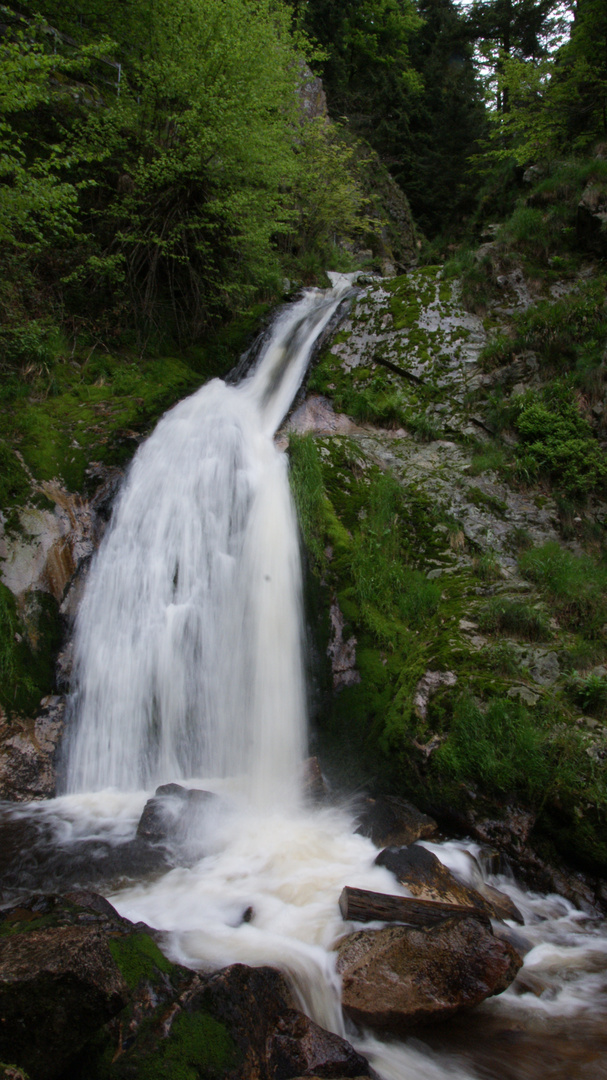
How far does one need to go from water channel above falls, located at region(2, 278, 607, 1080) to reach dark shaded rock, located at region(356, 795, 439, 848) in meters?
0.13

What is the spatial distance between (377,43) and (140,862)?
94.8ft

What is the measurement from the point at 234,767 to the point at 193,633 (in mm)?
1474

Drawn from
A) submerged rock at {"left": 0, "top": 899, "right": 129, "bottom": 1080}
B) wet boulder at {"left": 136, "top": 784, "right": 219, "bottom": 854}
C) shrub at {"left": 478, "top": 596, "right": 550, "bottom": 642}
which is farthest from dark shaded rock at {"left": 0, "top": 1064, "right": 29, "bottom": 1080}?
shrub at {"left": 478, "top": 596, "right": 550, "bottom": 642}

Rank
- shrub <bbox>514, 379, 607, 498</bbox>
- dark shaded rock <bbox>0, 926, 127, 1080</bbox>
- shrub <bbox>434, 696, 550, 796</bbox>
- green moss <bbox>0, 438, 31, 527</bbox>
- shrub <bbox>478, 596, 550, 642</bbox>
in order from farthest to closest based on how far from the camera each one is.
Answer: shrub <bbox>514, 379, 607, 498</bbox> → green moss <bbox>0, 438, 31, 527</bbox> → shrub <bbox>478, 596, 550, 642</bbox> → shrub <bbox>434, 696, 550, 796</bbox> → dark shaded rock <bbox>0, 926, 127, 1080</bbox>

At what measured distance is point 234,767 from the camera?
5484mm

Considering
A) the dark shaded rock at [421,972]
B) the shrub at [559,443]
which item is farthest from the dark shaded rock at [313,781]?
the shrub at [559,443]

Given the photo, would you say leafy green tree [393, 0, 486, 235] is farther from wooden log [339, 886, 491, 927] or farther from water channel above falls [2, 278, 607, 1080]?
wooden log [339, 886, 491, 927]

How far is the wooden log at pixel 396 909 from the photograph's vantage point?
3312 millimetres

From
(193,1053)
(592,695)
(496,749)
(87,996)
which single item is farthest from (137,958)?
(592,695)

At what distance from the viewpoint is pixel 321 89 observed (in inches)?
769

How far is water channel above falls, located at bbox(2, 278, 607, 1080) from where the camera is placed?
9.81 feet

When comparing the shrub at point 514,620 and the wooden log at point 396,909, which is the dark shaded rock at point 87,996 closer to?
the wooden log at point 396,909

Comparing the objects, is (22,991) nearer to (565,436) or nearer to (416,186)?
(565,436)

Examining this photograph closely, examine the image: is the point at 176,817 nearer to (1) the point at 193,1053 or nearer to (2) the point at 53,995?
(1) the point at 193,1053
